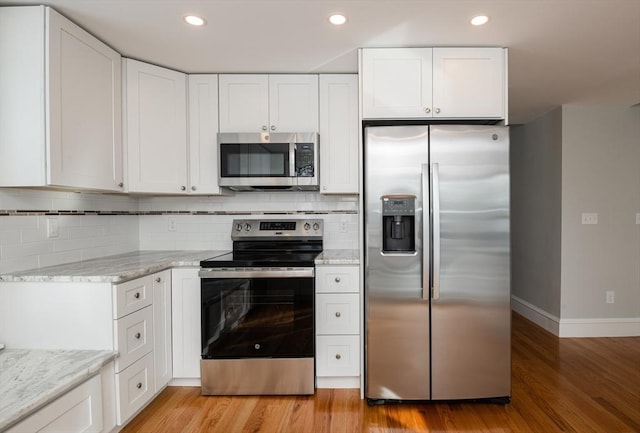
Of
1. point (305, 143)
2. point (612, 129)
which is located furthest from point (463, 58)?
point (612, 129)

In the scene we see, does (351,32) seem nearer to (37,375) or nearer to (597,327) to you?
(37,375)

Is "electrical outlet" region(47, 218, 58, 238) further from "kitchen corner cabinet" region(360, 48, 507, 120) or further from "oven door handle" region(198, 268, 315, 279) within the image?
"kitchen corner cabinet" region(360, 48, 507, 120)

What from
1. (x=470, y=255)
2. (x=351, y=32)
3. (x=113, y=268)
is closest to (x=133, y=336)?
(x=113, y=268)

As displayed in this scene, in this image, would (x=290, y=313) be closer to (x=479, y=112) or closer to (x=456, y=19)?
(x=479, y=112)

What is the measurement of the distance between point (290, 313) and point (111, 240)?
153 centimetres

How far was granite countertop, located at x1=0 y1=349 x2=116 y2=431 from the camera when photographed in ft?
4.32

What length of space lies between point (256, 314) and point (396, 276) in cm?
96

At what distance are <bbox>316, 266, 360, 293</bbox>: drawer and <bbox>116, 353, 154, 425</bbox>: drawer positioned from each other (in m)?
1.17

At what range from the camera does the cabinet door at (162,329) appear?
88.6 inches

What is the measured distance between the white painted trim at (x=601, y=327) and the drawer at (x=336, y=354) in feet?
7.71

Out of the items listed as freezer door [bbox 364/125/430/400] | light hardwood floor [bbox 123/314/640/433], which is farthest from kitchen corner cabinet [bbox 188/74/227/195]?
light hardwood floor [bbox 123/314/640/433]

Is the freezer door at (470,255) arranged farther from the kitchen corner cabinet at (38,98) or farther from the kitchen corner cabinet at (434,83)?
the kitchen corner cabinet at (38,98)

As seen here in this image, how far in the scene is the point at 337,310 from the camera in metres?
2.37

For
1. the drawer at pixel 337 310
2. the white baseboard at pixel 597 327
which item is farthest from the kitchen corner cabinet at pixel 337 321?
the white baseboard at pixel 597 327
